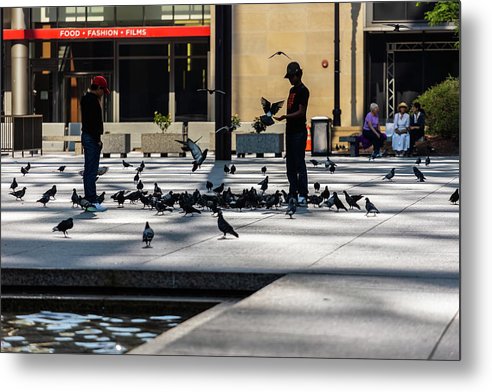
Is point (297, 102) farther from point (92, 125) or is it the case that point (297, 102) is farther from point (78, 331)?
point (78, 331)

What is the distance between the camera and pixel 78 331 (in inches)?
315

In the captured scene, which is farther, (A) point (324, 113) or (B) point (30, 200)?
(A) point (324, 113)

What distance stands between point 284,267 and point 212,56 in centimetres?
3279

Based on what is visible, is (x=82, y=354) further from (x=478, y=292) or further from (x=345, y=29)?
(x=345, y=29)

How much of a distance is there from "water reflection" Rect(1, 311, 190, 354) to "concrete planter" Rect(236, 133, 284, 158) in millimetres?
23810

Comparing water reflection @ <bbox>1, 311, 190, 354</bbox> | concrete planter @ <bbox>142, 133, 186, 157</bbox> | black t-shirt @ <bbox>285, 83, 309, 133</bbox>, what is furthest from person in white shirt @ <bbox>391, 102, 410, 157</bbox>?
water reflection @ <bbox>1, 311, 190, 354</bbox>

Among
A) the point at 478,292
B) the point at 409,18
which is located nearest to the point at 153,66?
the point at 409,18

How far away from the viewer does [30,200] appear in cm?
1700

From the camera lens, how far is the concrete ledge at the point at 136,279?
907 cm

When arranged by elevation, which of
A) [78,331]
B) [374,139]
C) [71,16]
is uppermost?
[71,16]

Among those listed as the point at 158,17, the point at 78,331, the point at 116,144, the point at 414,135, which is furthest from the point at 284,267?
the point at 158,17

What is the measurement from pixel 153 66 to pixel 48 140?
672 centimetres

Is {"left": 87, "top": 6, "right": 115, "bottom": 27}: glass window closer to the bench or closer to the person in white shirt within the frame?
the bench

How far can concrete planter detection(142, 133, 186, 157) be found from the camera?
34.3 m
